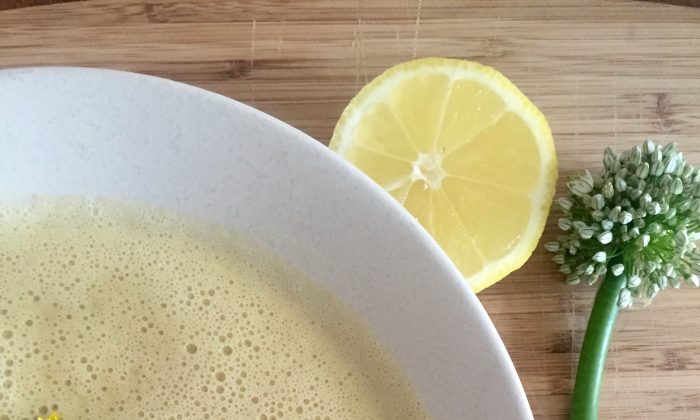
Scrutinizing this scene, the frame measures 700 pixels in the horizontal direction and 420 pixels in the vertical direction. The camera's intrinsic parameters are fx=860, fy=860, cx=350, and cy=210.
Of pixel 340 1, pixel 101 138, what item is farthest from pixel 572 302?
pixel 101 138

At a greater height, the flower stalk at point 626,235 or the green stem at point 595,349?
the flower stalk at point 626,235

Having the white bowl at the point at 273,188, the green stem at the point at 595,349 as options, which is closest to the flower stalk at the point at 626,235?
the green stem at the point at 595,349

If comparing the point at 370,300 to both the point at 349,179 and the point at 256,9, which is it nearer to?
the point at 349,179

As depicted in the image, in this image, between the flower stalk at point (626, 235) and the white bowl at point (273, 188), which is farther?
the flower stalk at point (626, 235)

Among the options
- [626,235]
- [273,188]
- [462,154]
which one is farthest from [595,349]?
[273,188]

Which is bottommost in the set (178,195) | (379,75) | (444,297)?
(444,297)

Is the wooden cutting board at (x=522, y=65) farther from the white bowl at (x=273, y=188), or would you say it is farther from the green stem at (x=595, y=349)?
the white bowl at (x=273, y=188)

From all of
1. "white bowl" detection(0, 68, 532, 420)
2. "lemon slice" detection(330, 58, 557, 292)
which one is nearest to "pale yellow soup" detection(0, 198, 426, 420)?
"white bowl" detection(0, 68, 532, 420)
